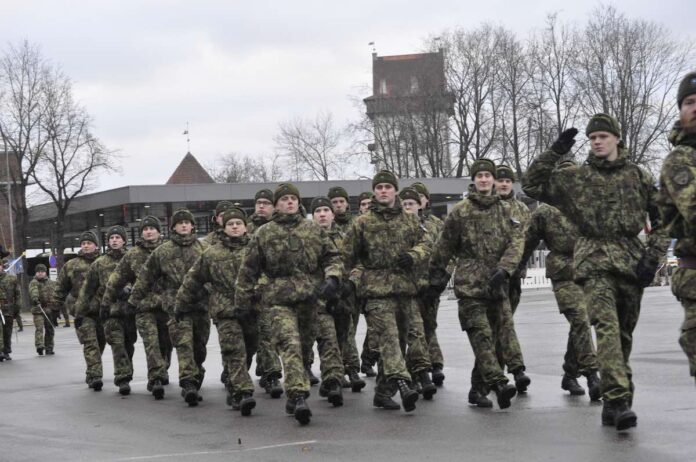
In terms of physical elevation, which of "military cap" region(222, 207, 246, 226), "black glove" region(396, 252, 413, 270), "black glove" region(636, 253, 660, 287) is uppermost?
"military cap" region(222, 207, 246, 226)

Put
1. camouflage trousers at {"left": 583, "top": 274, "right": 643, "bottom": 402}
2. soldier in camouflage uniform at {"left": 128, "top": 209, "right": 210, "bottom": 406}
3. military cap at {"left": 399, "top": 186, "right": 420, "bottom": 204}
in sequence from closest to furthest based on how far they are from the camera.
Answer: camouflage trousers at {"left": 583, "top": 274, "right": 643, "bottom": 402}
soldier in camouflage uniform at {"left": 128, "top": 209, "right": 210, "bottom": 406}
military cap at {"left": 399, "top": 186, "right": 420, "bottom": 204}

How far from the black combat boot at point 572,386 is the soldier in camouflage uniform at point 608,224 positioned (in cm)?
206

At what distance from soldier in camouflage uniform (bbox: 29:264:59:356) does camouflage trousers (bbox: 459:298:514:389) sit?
43.7ft

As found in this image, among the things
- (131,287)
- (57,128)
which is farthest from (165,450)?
(57,128)

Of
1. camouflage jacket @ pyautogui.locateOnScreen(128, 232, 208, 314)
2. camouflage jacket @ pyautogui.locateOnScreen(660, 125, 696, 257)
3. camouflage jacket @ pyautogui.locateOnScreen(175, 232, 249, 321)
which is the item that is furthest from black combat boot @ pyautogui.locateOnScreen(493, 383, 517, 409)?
camouflage jacket @ pyautogui.locateOnScreen(128, 232, 208, 314)

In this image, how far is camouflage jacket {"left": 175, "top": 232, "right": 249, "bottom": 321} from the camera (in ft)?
38.0

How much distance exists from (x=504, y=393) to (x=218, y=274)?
3456mm

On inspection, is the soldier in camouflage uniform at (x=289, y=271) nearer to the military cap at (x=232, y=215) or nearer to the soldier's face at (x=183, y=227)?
the military cap at (x=232, y=215)

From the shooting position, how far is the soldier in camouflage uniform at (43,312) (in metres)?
24.9

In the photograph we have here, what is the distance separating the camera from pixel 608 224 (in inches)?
343

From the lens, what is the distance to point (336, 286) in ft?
33.1

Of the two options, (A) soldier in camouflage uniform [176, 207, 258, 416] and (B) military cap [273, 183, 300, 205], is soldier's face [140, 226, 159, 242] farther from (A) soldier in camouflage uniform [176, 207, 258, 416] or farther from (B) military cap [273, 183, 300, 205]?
(B) military cap [273, 183, 300, 205]

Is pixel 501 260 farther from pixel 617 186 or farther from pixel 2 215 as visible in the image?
pixel 2 215

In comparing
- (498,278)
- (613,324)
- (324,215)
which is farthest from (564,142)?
(324,215)
